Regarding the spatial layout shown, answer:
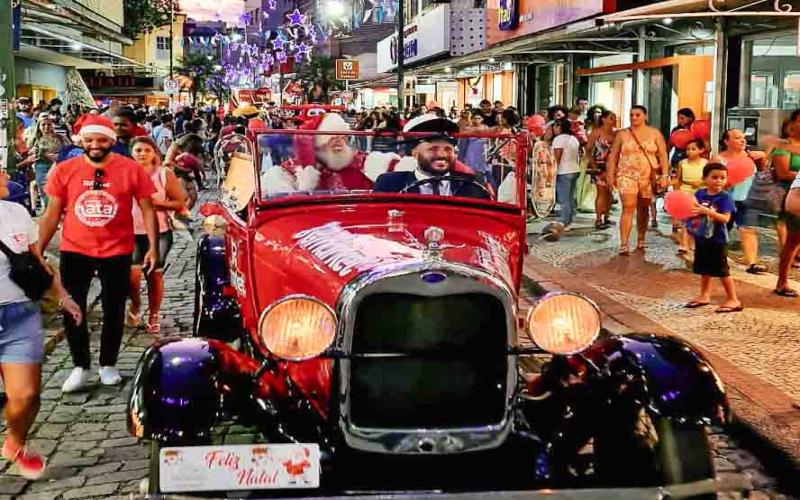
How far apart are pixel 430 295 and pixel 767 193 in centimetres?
637

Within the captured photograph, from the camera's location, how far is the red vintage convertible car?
3.72 meters

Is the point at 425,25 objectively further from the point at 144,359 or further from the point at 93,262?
the point at 144,359

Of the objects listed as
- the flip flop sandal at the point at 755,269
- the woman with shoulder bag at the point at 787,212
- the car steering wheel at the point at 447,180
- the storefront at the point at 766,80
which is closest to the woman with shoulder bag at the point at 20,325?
the car steering wheel at the point at 447,180

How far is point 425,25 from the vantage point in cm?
3278

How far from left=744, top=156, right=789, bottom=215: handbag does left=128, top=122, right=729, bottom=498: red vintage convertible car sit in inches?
210

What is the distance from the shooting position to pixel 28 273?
4.70m

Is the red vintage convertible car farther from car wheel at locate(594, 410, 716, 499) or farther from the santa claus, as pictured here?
the santa claus

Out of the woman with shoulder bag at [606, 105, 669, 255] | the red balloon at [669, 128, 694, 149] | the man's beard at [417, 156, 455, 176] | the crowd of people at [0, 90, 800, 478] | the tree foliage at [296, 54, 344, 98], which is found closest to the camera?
the crowd of people at [0, 90, 800, 478]

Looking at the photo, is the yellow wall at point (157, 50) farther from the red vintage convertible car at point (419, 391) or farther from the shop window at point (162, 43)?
the red vintage convertible car at point (419, 391)

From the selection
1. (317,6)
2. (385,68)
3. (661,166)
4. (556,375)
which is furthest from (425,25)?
(317,6)

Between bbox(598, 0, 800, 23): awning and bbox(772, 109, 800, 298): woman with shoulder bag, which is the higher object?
bbox(598, 0, 800, 23): awning

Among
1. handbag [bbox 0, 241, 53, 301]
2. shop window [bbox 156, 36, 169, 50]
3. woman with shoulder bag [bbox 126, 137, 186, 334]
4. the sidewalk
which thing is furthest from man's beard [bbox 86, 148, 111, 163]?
shop window [bbox 156, 36, 169, 50]

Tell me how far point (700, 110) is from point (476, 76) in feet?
50.6

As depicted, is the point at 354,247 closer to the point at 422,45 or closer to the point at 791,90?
the point at 791,90
